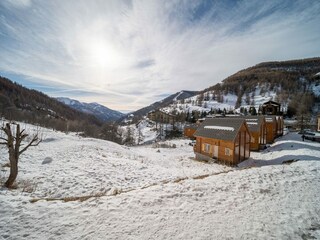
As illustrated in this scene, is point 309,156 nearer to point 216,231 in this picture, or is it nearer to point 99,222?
point 216,231

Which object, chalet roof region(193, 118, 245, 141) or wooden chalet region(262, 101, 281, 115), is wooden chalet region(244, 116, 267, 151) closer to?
chalet roof region(193, 118, 245, 141)

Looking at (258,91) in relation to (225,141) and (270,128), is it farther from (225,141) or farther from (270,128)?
(225,141)

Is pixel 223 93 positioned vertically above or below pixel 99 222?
above

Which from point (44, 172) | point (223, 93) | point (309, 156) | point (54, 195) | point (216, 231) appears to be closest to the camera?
point (216, 231)

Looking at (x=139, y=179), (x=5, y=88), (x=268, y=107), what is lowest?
(x=139, y=179)

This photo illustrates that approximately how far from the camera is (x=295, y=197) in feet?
24.6

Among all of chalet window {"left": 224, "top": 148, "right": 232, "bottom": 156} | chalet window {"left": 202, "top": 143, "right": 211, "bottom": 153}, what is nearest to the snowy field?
chalet window {"left": 224, "top": 148, "right": 232, "bottom": 156}

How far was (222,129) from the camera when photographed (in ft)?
81.2

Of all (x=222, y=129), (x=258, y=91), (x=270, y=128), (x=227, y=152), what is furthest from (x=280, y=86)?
(x=227, y=152)

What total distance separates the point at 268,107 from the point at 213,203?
54073 mm

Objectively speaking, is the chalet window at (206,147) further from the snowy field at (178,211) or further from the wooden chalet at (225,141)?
the snowy field at (178,211)

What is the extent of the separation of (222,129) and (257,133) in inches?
328

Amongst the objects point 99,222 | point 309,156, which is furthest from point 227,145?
point 99,222

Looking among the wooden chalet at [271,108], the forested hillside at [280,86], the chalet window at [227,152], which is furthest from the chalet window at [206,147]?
the forested hillside at [280,86]
